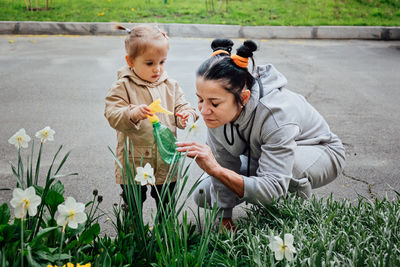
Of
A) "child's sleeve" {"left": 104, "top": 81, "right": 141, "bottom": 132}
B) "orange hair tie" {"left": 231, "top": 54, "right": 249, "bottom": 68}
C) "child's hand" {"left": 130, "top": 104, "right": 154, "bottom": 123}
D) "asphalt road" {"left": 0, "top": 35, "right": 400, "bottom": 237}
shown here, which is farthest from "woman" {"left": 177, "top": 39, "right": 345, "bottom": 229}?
"asphalt road" {"left": 0, "top": 35, "right": 400, "bottom": 237}

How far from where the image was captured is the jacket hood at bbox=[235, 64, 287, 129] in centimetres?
217

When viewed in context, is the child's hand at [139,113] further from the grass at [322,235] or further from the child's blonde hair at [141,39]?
the grass at [322,235]

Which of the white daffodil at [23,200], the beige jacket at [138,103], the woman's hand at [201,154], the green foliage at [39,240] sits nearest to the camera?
the white daffodil at [23,200]

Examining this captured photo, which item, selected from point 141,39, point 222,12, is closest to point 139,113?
point 141,39

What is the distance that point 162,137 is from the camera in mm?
2033

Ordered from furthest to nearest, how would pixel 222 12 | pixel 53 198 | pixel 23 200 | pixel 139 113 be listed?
pixel 222 12
pixel 139 113
pixel 53 198
pixel 23 200

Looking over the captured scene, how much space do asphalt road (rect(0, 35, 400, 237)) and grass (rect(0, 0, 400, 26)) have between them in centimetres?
91

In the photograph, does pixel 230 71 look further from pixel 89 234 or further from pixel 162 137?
pixel 89 234

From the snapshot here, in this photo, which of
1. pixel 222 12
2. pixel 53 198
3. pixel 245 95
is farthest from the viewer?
pixel 222 12

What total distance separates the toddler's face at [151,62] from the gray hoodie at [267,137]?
487 millimetres

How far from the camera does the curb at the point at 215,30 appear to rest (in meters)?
7.92

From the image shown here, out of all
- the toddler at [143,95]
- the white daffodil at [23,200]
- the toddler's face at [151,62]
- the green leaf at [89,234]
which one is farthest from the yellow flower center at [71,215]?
the toddler's face at [151,62]

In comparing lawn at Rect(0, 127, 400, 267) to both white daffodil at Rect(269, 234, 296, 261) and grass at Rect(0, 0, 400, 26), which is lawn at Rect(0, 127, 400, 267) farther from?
grass at Rect(0, 0, 400, 26)

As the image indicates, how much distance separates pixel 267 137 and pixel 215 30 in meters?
6.14
